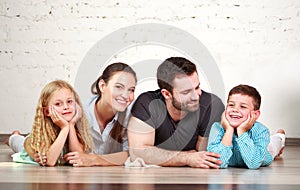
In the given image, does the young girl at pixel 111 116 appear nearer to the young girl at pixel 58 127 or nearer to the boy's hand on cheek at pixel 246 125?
the young girl at pixel 58 127

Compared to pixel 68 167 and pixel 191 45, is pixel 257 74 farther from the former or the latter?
pixel 68 167

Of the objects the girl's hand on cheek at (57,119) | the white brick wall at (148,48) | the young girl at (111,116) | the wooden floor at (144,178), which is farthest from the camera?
the white brick wall at (148,48)

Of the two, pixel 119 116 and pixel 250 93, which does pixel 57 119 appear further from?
pixel 250 93

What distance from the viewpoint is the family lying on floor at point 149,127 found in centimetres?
315

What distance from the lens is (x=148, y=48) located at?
5.12m

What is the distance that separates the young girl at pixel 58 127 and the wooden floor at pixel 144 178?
0.32 ft

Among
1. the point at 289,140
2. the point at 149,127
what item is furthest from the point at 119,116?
the point at 289,140

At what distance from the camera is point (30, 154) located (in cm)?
328

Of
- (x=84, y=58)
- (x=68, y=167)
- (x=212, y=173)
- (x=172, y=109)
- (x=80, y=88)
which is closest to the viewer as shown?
(x=212, y=173)

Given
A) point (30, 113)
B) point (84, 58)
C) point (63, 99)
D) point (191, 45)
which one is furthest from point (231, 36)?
point (63, 99)

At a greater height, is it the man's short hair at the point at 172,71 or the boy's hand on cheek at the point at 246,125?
the man's short hair at the point at 172,71

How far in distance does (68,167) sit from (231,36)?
2.42 m

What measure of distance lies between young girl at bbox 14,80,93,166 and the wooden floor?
10cm

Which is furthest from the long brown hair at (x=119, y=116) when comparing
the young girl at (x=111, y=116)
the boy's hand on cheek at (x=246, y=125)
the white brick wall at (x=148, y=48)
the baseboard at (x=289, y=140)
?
the baseboard at (x=289, y=140)
